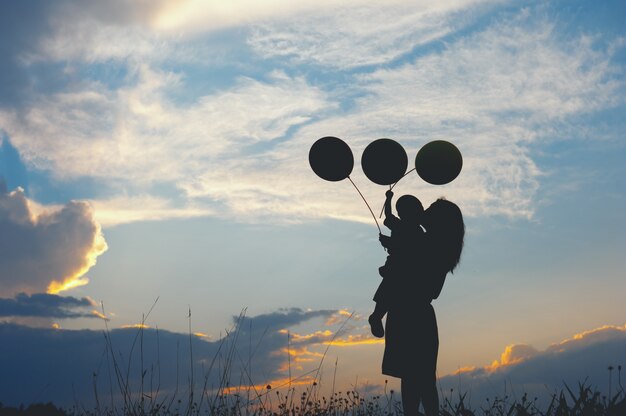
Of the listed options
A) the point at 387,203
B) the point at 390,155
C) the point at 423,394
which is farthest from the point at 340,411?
the point at 390,155

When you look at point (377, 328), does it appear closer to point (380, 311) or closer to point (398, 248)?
point (380, 311)

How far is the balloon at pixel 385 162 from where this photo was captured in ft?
24.1

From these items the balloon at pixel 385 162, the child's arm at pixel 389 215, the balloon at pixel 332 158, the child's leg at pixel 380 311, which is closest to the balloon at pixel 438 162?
the balloon at pixel 385 162

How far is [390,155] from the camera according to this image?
7.35 meters

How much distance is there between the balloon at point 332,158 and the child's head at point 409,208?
0.86m

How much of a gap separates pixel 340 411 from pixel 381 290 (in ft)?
6.08

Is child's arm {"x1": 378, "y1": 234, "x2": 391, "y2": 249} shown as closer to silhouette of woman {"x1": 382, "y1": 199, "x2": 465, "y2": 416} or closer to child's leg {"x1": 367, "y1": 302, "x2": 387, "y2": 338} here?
silhouette of woman {"x1": 382, "y1": 199, "x2": 465, "y2": 416}

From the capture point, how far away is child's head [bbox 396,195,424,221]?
7.02 m

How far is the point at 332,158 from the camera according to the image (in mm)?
7500

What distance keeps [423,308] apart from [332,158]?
2.09 m

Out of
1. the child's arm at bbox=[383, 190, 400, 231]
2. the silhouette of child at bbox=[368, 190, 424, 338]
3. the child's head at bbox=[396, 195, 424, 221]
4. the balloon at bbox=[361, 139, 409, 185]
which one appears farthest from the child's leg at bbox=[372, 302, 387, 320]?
the balloon at bbox=[361, 139, 409, 185]

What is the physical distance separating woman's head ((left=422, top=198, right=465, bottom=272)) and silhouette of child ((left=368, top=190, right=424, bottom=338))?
0.12 metres

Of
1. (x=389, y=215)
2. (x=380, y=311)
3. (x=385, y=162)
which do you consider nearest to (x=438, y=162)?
(x=385, y=162)

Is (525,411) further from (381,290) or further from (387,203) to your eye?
(387,203)
